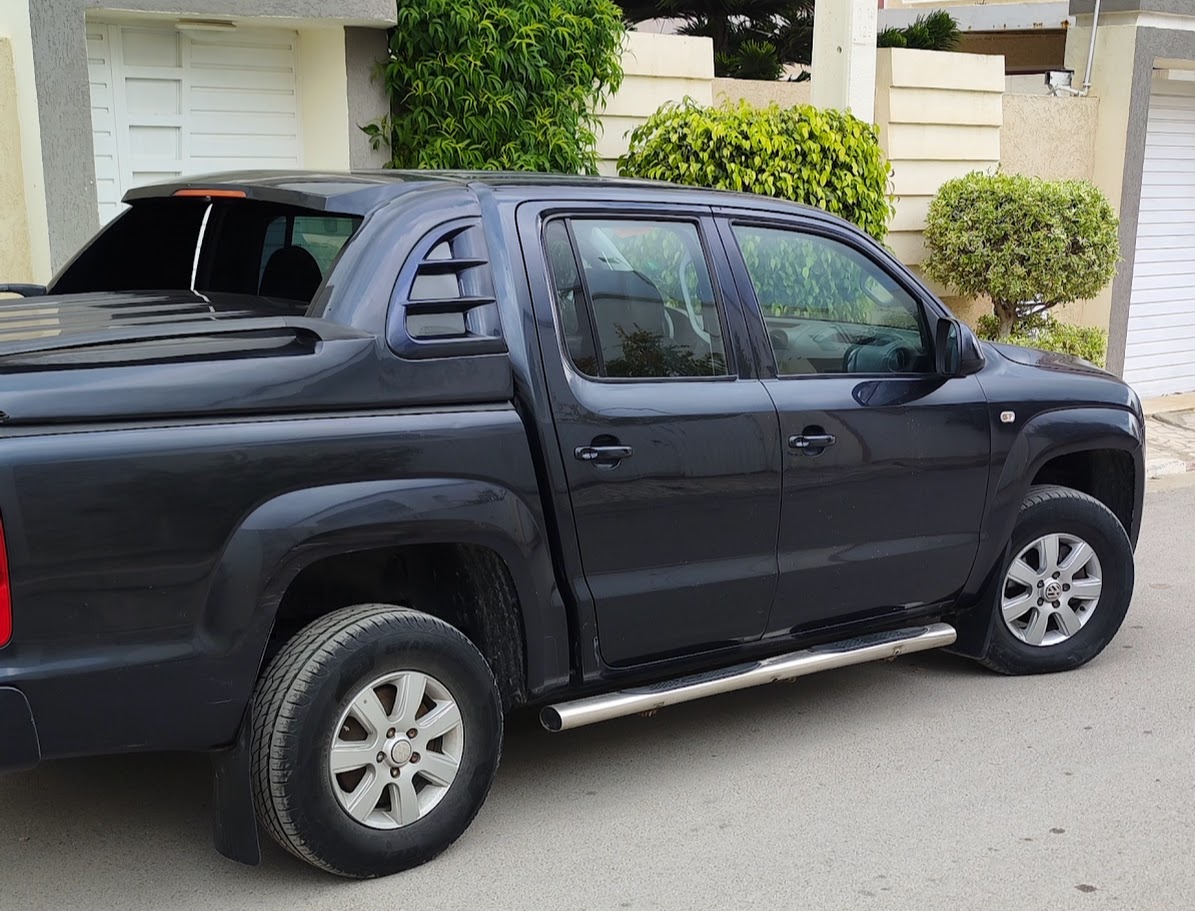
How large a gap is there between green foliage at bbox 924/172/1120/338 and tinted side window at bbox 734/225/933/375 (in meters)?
6.00

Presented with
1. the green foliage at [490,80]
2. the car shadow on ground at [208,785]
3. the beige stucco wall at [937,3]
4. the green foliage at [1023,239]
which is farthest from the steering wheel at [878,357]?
the beige stucco wall at [937,3]

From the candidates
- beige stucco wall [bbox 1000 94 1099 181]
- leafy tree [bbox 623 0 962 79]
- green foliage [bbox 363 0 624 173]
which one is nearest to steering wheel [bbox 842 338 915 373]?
green foliage [bbox 363 0 624 173]

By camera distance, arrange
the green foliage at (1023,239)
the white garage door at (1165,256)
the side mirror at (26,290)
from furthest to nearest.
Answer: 1. the white garage door at (1165,256)
2. the green foliage at (1023,239)
3. the side mirror at (26,290)

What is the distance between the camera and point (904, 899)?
Answer: 3818mm

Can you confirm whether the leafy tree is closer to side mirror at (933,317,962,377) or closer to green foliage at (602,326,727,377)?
side mirror at (933,317,962,377)

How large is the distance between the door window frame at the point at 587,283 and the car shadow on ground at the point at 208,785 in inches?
52.6

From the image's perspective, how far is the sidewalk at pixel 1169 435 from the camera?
33.2 feet

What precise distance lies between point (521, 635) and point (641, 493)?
1.83 ft

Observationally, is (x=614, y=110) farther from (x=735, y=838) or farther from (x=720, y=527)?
(x=735, y=838)

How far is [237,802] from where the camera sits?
3.69 meters

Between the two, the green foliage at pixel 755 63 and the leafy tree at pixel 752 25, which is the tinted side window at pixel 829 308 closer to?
the green foliage at pixel 755 63

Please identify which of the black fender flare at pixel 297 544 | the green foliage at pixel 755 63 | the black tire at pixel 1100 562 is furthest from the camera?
the green foliage at pixel 755 63

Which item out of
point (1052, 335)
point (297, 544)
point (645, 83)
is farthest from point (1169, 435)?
point (297, 544)

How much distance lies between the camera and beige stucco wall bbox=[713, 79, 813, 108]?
34.1 ft
